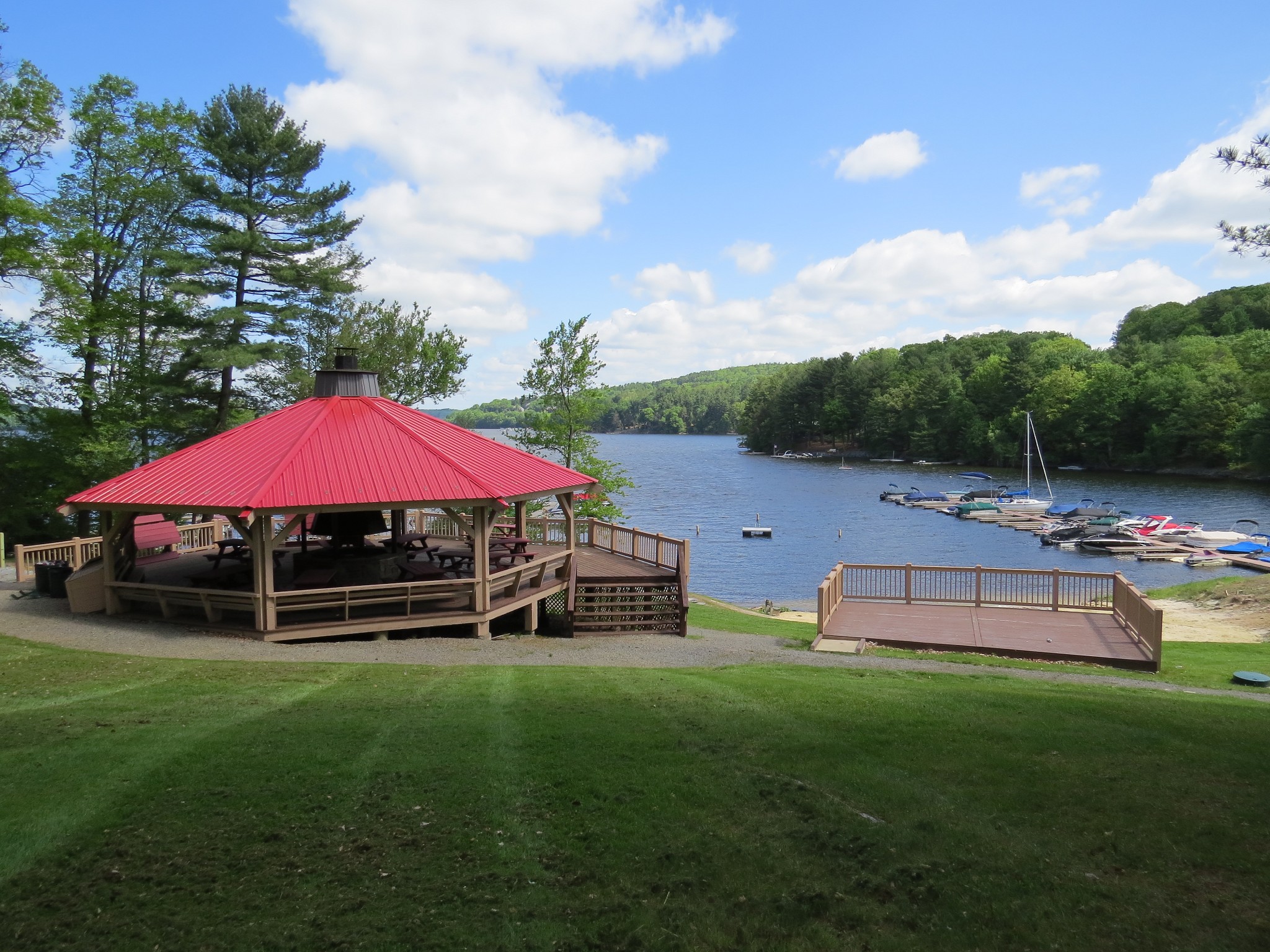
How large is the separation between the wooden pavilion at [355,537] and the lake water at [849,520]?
598 inches

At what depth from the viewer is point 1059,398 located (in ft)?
334

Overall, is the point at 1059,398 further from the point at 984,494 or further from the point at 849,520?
the point at 849,520

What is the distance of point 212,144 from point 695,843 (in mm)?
31318

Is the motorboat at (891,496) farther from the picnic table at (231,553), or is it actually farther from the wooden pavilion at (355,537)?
the picnic table at (231,553)

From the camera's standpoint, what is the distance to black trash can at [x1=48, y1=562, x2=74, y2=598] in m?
16.6

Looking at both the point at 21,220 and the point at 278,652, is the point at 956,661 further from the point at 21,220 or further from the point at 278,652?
the point at 21,220

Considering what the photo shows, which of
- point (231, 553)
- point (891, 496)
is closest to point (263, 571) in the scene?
point (231, 553)

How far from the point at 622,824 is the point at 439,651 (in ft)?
28.2

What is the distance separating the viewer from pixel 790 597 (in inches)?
1355

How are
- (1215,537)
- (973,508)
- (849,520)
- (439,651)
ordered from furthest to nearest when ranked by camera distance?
(973,508) → (849,520) → (1215,537) → (439,651)

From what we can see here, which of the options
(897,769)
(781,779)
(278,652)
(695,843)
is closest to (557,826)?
(695,843)

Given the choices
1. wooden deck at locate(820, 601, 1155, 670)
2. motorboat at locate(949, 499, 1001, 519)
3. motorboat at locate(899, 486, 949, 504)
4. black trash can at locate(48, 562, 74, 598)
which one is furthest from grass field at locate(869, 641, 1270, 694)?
motorboat at locate(899, 486, 949, 504)

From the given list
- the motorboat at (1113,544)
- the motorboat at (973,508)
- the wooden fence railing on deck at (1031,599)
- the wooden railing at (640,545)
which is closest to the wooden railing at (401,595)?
the wooden railing at (640,545)

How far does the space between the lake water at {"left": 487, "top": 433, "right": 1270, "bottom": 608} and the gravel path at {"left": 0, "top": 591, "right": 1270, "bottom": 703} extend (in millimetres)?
16746
